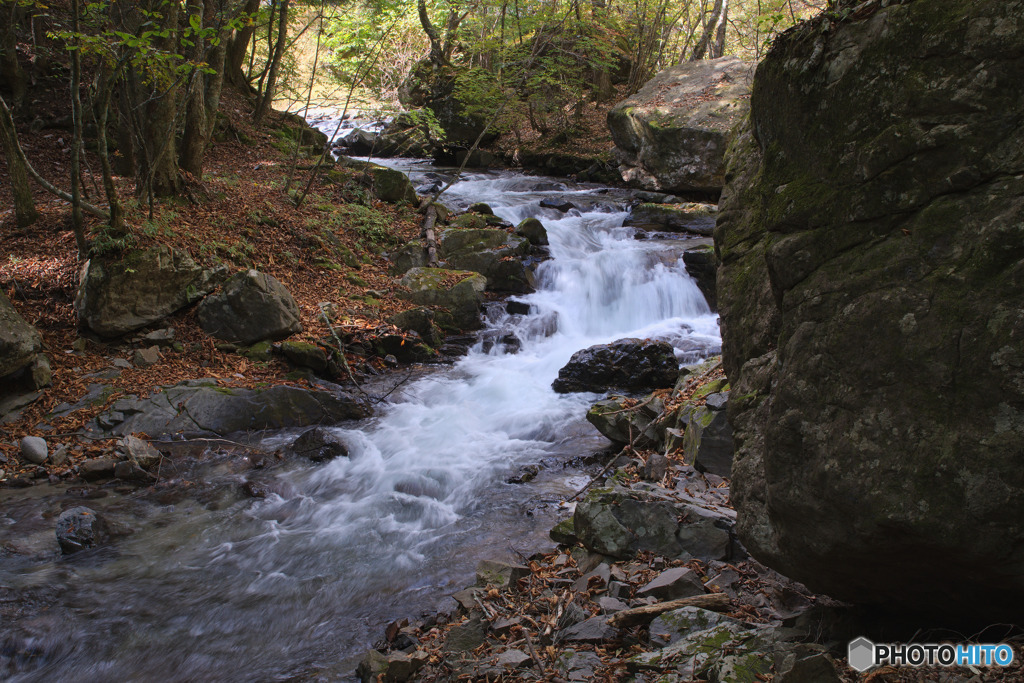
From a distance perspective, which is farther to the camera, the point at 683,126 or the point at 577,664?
the point at 683,126

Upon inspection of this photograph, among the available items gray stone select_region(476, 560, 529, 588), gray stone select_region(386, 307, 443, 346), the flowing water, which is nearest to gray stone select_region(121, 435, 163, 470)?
the flowing water

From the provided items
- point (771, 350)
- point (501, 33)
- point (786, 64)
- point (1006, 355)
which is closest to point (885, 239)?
point (1006, 355)

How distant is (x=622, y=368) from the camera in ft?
26.8

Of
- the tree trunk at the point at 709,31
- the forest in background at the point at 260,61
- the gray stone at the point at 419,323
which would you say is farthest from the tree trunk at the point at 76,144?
the tree trunk at the point at 709,31

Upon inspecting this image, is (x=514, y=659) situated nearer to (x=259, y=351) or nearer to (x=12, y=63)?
(x=259, y=351)

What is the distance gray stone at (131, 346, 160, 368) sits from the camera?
7.12m

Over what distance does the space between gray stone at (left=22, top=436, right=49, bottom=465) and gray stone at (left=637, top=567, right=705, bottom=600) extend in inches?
228

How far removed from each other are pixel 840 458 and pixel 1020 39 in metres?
1.56

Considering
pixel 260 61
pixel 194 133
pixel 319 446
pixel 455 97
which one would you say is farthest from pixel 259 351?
pixel 260 61

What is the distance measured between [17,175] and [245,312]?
3.41 m

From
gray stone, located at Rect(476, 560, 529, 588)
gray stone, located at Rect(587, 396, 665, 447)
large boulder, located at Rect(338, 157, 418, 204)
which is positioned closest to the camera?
gray stone, located at Rect(476, 560, 529, 588)

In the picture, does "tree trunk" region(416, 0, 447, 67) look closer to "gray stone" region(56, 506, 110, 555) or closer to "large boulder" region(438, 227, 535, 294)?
"large boulder" region(438, 227, 535, 294)

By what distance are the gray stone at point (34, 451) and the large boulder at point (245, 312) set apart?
245 centimetres

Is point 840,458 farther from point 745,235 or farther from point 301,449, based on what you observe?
point 301,449
